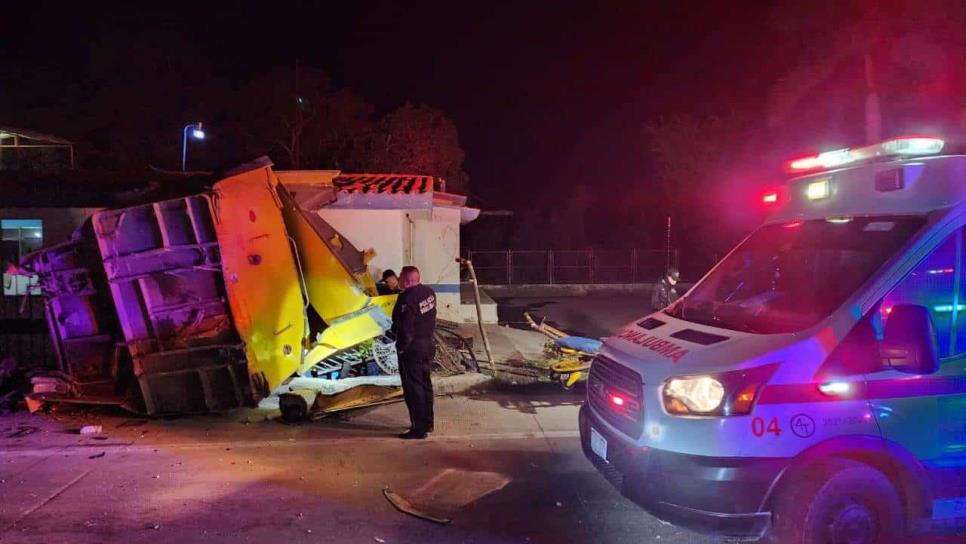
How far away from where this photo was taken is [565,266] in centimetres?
2516

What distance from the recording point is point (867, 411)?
145 inches

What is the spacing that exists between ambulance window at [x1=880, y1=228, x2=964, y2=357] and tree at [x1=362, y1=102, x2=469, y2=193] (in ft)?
72.8

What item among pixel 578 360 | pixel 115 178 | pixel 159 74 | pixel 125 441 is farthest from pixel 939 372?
pixel 159 74

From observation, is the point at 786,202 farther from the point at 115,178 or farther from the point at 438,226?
the point at 115,178

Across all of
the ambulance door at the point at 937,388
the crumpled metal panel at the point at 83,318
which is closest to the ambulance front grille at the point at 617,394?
the ambulance door at the point at 937,388

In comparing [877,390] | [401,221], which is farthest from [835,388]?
[401,221]

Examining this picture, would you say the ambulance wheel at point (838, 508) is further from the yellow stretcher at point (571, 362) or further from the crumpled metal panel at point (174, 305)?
the crumpled metal panel at point (174, 305)

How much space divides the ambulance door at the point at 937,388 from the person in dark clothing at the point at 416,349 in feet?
12.9

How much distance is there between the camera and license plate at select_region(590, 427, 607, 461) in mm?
4297

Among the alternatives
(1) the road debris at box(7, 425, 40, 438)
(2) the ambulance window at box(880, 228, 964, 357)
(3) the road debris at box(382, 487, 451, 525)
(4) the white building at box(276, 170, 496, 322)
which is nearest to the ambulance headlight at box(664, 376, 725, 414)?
(2) the ambulance window at box(880, 228, 964, 357)

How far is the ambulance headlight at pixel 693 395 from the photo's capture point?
12.1 feet

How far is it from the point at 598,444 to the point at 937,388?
6.14ft

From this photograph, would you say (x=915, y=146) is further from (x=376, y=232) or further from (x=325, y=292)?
(x=376, y=232)

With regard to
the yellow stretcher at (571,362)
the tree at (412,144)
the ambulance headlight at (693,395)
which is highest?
the tree at (412,144)
